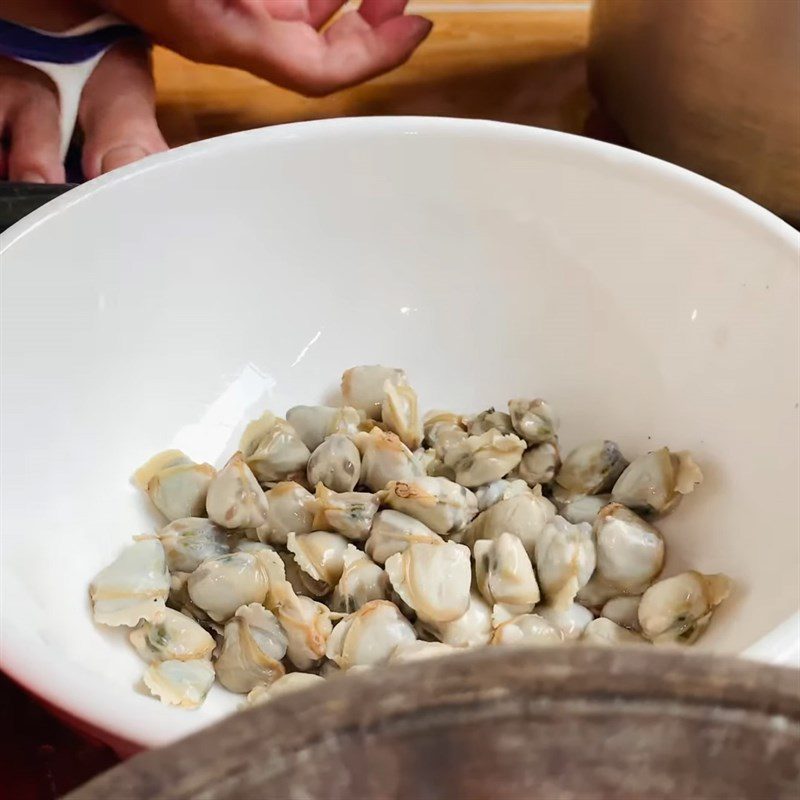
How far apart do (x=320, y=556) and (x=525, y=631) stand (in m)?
0.09

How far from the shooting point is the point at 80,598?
35cm

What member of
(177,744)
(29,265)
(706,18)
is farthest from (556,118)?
(177,744)

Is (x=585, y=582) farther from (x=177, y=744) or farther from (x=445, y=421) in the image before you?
(x=177, y=744)

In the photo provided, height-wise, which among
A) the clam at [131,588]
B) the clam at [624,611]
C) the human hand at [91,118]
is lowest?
the clam at [624,611]

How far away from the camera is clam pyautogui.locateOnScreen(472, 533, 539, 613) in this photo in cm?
36

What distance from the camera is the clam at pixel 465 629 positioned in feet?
1.17

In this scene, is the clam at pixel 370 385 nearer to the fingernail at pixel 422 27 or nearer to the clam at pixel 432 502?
the clam at pixel 432 502

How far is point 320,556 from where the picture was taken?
382mm

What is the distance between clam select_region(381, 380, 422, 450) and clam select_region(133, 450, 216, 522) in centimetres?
8

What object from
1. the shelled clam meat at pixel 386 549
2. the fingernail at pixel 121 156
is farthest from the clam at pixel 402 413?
the fingernail at pixel 121 156

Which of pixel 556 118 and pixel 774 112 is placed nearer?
pixel 774 112

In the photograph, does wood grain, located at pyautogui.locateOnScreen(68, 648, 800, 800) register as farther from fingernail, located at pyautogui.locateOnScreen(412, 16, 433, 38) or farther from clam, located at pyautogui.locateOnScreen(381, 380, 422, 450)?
fingernail, located at pyautogui.locateOnScreen(412, 16, 433, 38)

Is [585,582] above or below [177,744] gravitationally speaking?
below

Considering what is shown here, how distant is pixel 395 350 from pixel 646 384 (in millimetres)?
121
